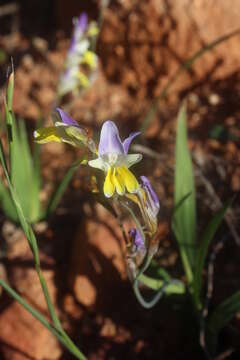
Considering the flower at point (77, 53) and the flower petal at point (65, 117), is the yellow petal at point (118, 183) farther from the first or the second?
the flower at point (77, 53)

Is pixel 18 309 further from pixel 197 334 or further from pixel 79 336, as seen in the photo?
pixel 197 334

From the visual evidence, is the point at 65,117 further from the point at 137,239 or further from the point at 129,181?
the point at 137,239

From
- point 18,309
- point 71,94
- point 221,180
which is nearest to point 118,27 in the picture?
point 71,94

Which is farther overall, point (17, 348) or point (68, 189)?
point (68, 189)

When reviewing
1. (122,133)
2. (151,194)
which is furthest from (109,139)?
(122,133)

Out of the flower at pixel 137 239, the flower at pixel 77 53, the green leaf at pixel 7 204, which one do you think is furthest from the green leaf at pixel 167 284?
the flower at pixel 77 53

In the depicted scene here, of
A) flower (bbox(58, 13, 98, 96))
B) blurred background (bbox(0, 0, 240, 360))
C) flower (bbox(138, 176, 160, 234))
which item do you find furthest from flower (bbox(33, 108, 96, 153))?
flower (bbox(58, 13, 98, 96))

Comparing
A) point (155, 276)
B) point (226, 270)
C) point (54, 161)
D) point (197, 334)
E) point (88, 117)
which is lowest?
point (197, 334)
